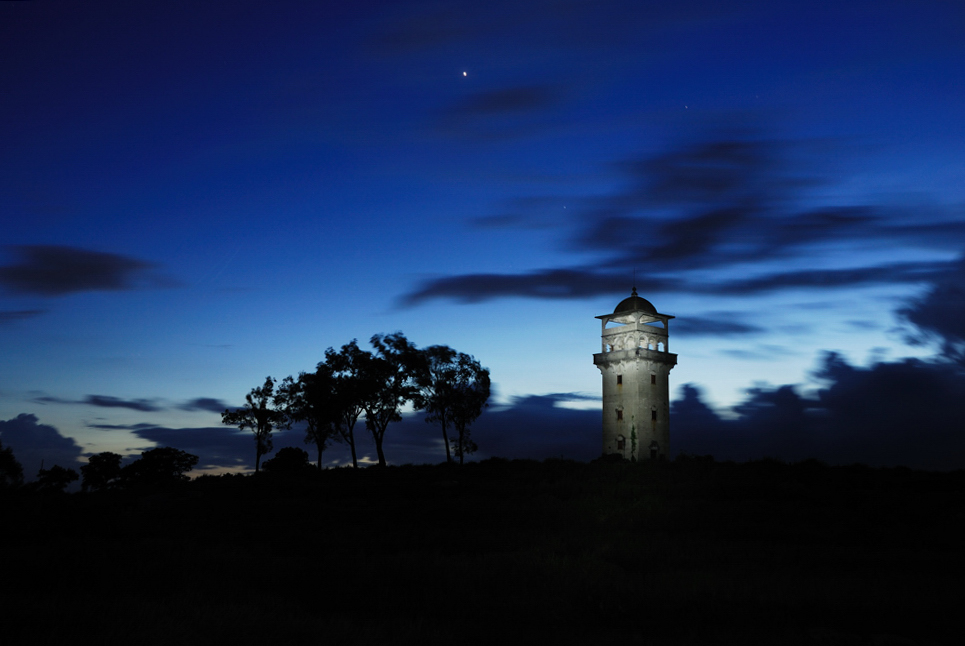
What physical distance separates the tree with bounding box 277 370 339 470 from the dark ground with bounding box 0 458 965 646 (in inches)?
853

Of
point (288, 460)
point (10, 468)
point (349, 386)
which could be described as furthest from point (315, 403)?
point (10, 468)

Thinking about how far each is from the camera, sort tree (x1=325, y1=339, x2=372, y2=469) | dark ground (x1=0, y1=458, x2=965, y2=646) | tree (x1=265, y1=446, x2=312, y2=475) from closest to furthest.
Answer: dark ground (x1=0, y1=458, x2=965, y2=646), tree (x1=325, y1=339, x2=372, y2=469), tree (x1=265, y1=446, x2=312, y2=475)

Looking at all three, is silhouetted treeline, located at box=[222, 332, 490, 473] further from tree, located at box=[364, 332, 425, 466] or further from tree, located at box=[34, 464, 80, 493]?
tree, located at box=[34, 464, 80, 493]

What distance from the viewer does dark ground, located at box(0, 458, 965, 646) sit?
13.1m

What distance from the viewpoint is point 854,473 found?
43.7m

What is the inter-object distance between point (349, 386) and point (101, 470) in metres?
49.3

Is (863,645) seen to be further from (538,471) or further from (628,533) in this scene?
(538,471)

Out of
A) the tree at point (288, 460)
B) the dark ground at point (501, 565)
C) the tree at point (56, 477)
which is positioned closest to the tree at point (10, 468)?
the tree at point (56, 477)

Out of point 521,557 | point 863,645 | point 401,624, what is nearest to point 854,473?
point 521,557

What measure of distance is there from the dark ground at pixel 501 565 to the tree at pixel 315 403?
21.7m

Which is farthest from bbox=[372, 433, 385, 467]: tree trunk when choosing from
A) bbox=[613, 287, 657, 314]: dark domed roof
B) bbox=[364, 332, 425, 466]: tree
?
bbox=[613, 287, 657, 314]: dark domed roof

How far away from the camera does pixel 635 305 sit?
69750 millimetres

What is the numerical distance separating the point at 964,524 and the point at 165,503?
33.8 meters

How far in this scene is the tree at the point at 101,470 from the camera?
90.4 meters
